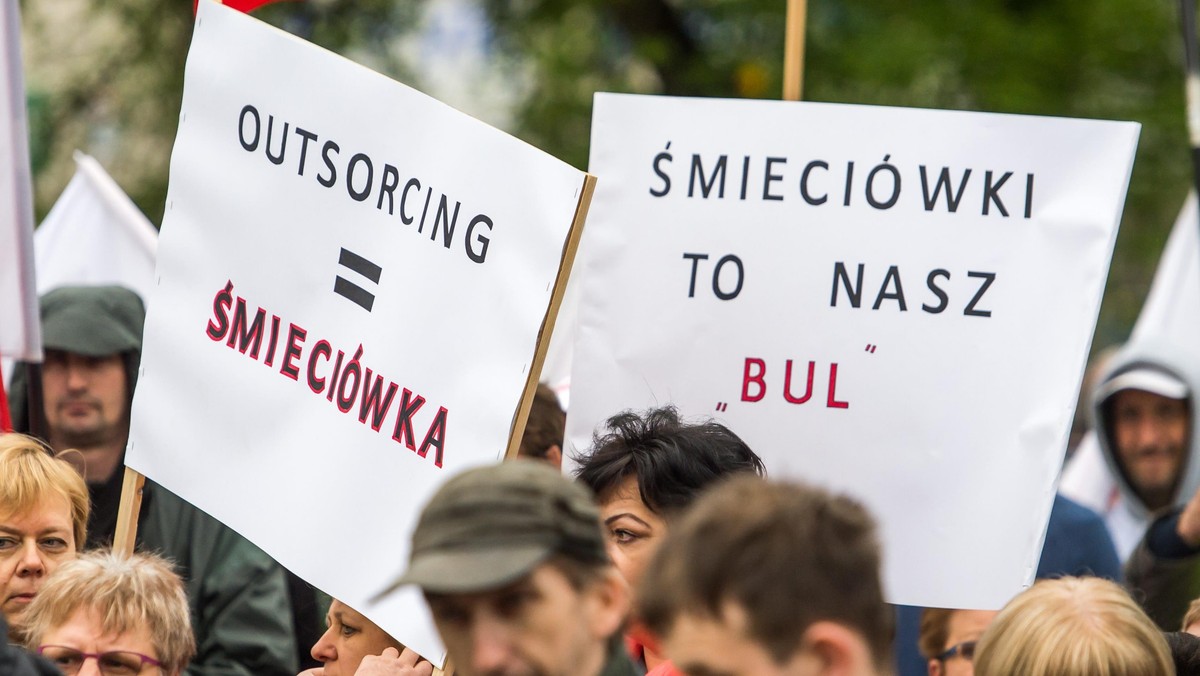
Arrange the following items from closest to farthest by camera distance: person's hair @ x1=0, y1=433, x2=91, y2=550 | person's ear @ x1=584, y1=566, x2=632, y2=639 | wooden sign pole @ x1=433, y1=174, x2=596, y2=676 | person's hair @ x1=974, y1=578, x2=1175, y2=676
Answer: person's ear @ x1=584, y1=566, x2=632, y2=639 < person's hair @ x1=974, y1=578, x2=1175, y2=676 < wooden sign pole @ x1=433, y1=174, x2=596, y2=676 < person's hair @ x1=0, y1=433, x2=91, y2=550

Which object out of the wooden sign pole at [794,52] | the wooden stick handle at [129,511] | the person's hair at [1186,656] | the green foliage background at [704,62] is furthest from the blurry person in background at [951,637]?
the green foliage background at [704,62]

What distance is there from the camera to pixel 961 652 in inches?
146

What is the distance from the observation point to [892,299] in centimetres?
394

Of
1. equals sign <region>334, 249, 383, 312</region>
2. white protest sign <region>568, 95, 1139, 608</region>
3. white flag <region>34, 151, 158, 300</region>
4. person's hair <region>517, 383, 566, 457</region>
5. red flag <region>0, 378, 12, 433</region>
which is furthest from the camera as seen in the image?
white flag <region>34, 151, 158, 300</region>

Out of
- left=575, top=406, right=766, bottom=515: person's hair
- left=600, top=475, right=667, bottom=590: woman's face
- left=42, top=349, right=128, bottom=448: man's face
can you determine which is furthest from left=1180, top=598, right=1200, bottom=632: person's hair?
left=42, top=349, right=128, bottom=448: man's face

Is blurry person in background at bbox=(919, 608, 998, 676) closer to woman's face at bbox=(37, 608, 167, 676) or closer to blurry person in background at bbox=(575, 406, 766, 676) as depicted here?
blurry person in background at bbox=(575, 406, 766, 676)

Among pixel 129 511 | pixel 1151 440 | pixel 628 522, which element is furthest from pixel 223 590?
pixel 1151 440

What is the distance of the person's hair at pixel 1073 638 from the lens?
109 inches

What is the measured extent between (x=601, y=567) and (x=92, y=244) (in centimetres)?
454

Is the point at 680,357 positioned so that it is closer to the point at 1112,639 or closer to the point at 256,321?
the point at 256,321

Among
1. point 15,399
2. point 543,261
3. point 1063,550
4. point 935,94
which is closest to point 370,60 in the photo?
point 935,94

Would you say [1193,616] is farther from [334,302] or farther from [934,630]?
[334,302]

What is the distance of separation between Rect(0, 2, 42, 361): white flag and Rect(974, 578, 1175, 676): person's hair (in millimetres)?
2521

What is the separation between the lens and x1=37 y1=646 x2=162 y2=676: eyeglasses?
10.9ft
